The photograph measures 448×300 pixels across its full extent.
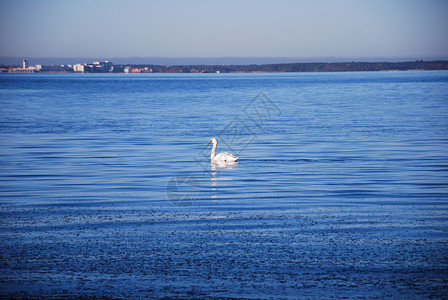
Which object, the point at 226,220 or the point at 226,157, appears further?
the point at 226,157

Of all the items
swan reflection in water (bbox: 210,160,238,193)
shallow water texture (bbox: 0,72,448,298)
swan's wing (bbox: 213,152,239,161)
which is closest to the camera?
shallow water texture (bbox: 0,72,448,298)

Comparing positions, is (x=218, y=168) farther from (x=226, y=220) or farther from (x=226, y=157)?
(x=226, y=220)

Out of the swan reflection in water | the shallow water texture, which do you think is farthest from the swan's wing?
the shallow water texture

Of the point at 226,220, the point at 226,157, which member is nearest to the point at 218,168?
the point at 226,157

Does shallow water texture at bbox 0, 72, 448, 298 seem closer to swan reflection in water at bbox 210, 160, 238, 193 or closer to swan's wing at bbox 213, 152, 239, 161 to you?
swan reflection in water at bbox 210, 160, 238, 193

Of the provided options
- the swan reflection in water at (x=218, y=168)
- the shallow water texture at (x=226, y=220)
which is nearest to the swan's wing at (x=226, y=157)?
the swan reflection in water at (x=218, y=168)

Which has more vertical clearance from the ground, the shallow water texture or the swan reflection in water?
the shallow water texture

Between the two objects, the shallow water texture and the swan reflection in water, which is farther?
the swan reflection in water

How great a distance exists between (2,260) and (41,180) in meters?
8.32

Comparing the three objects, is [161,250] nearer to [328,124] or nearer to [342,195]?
[342,195]

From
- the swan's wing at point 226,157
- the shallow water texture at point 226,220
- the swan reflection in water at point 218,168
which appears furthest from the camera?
the swan's wing at point 226,157

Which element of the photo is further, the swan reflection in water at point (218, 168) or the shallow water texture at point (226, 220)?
the swan reflection in water at point (218, 168)

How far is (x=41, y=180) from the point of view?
1756 centimetres

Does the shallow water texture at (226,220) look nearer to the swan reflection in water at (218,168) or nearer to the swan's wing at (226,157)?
the swan reflection in water at (218,168)
